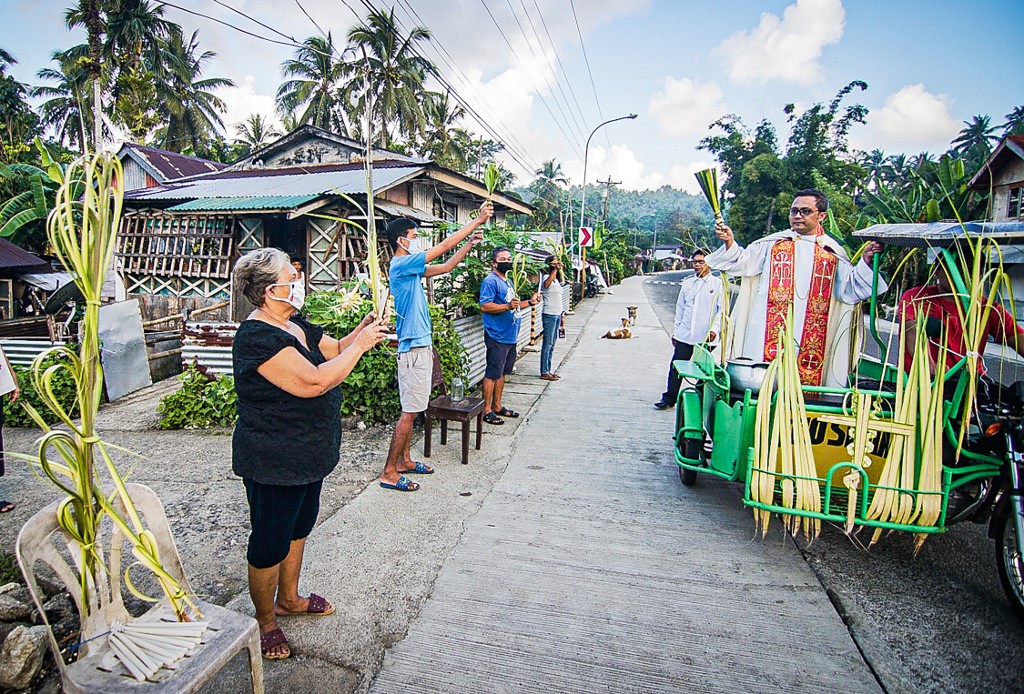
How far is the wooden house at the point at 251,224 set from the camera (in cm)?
1191

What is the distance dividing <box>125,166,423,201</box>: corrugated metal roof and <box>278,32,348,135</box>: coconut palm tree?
47.8ft

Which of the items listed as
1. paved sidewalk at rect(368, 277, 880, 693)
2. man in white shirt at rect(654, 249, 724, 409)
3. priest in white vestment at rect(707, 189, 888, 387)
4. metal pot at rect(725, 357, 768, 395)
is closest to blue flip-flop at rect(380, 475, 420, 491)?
paved sidewalk at rect(368, 277, 880, 693)

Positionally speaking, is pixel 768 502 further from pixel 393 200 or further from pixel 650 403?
pixel 393 200

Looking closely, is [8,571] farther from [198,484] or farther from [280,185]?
[280,185]

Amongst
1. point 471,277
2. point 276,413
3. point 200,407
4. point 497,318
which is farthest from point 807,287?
point 200,407

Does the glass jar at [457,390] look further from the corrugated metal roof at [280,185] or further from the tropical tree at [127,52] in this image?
the tropical tree at [127,52]

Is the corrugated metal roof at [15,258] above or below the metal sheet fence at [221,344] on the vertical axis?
above

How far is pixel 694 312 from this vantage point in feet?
21.6

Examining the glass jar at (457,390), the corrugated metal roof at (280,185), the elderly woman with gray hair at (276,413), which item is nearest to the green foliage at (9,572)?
the elderly woman with gray hair at (276,413)

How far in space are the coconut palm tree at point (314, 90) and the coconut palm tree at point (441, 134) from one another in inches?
172

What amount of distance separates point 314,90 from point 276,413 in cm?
3162

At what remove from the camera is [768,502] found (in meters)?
3.12

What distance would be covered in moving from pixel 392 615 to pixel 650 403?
4840 millimetres

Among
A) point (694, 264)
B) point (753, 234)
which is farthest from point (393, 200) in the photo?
point (753, 234)
